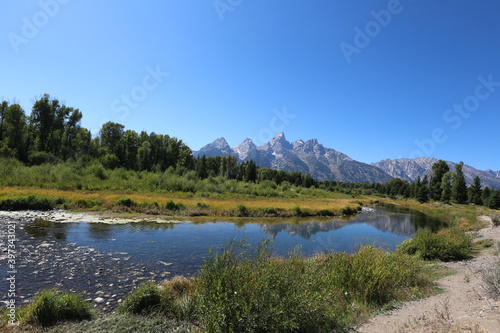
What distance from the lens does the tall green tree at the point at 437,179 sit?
97.8 meters

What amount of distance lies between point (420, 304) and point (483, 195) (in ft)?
413

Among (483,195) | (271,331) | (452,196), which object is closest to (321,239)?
(271,331)

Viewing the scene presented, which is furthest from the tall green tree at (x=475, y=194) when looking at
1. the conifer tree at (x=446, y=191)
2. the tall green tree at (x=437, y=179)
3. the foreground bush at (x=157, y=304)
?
the foreground bush at (x=157, y=304)

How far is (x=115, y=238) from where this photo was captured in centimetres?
1711

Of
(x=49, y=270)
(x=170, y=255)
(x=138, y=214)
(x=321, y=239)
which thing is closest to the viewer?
(x=49, y=270)

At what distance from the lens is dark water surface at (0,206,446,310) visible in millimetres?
9516

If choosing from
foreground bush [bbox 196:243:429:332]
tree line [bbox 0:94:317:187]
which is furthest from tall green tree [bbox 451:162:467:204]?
foreground bush [bbox 196:243:429:332]

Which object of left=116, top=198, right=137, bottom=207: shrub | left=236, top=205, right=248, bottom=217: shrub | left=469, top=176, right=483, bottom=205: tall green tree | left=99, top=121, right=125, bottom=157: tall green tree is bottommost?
left=236, top=205, right=248, bottom=217: shrub

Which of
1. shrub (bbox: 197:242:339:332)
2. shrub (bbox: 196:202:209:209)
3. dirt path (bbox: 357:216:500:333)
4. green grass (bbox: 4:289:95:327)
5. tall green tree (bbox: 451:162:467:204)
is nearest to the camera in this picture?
shrub (bbox: 197:242:339:332)

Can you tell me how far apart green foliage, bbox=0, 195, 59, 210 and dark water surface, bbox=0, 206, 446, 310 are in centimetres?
728

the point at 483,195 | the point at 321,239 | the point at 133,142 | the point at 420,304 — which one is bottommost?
the point at 321,239

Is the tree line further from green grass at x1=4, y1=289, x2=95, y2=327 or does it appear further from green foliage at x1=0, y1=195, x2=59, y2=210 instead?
green grass at x1=4, y1=289, x2=95, y2=327

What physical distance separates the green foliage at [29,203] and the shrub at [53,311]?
962 inches

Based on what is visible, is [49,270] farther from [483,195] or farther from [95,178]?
[483,195]
